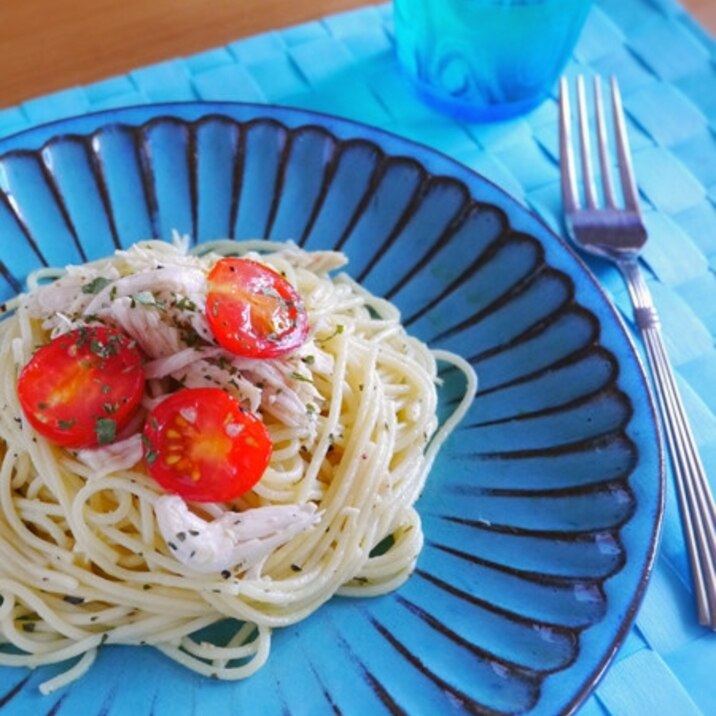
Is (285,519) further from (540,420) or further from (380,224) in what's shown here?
(380,224)

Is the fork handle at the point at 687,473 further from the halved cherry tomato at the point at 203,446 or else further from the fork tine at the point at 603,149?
the halved cherry tomato at the point at 203,446

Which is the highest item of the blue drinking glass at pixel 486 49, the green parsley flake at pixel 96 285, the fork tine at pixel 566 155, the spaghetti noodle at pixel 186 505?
the blue drinking glass at pixel 486 49

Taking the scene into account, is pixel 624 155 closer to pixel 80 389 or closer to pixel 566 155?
pixel 566 155

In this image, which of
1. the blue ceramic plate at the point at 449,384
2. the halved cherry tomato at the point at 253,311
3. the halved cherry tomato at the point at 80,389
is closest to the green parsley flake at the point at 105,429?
the halved cherry tomato at the point at 80,389

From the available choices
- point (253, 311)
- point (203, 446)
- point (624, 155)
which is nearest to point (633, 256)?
point (624, 155)

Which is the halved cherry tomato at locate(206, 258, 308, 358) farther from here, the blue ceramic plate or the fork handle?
the fork handle

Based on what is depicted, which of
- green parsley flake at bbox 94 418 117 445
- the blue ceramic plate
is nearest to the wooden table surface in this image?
the blue ceramic plate

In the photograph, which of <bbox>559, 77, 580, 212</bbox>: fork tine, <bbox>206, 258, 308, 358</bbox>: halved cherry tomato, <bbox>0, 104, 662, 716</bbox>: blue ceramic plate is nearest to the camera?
<bbox>0, 104, 662, 716</bbox>: blue ceramic plate
